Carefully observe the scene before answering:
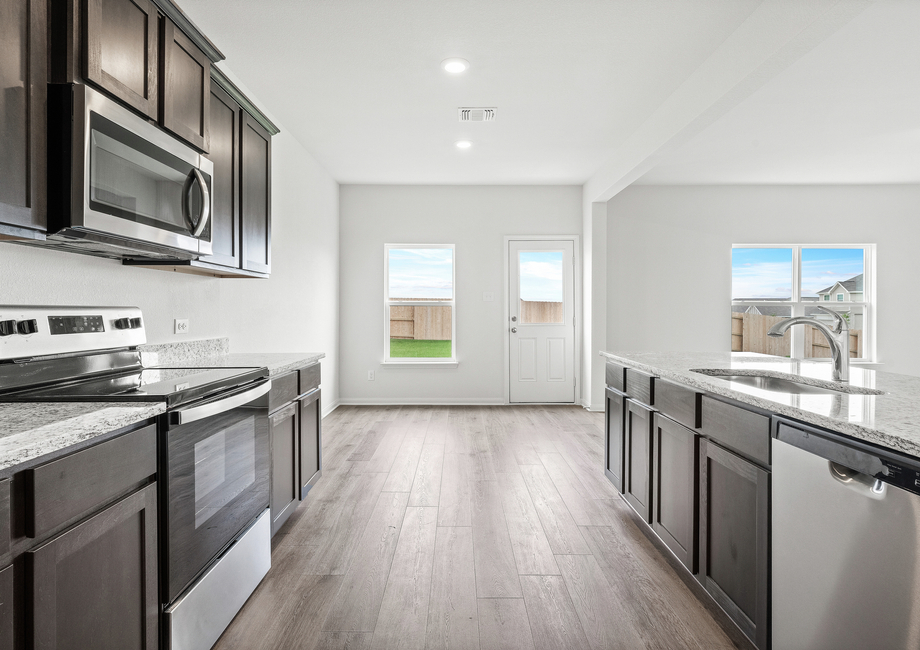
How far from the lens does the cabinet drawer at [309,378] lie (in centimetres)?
267

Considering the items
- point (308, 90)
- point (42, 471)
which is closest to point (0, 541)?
point (42, 471)

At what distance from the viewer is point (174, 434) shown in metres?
1.42

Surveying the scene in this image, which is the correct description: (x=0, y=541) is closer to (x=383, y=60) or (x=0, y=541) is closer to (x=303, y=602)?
(x=303, y=602)

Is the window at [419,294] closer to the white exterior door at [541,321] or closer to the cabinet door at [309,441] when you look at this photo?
the white exterior door at [541,321]

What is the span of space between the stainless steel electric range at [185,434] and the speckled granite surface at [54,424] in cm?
8

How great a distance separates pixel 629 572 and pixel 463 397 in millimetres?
3946

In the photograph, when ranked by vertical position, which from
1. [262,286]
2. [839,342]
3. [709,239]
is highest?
[709,239]

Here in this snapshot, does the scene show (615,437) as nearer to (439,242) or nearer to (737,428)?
(737,428)

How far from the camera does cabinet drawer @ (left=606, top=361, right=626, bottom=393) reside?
278 centimetres

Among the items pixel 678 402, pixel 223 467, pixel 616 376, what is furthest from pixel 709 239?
pixel 223 467

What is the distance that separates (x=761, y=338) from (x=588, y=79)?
164 inches

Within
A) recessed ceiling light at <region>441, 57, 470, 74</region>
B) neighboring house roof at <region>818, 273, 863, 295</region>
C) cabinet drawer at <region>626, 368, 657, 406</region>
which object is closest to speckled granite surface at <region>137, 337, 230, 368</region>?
recessed ceiling light at <region>441, 57, 470, 74</region>

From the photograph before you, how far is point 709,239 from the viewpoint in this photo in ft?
19.6

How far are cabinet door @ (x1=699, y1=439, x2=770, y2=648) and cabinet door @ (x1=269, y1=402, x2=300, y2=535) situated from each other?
71.2 inches
